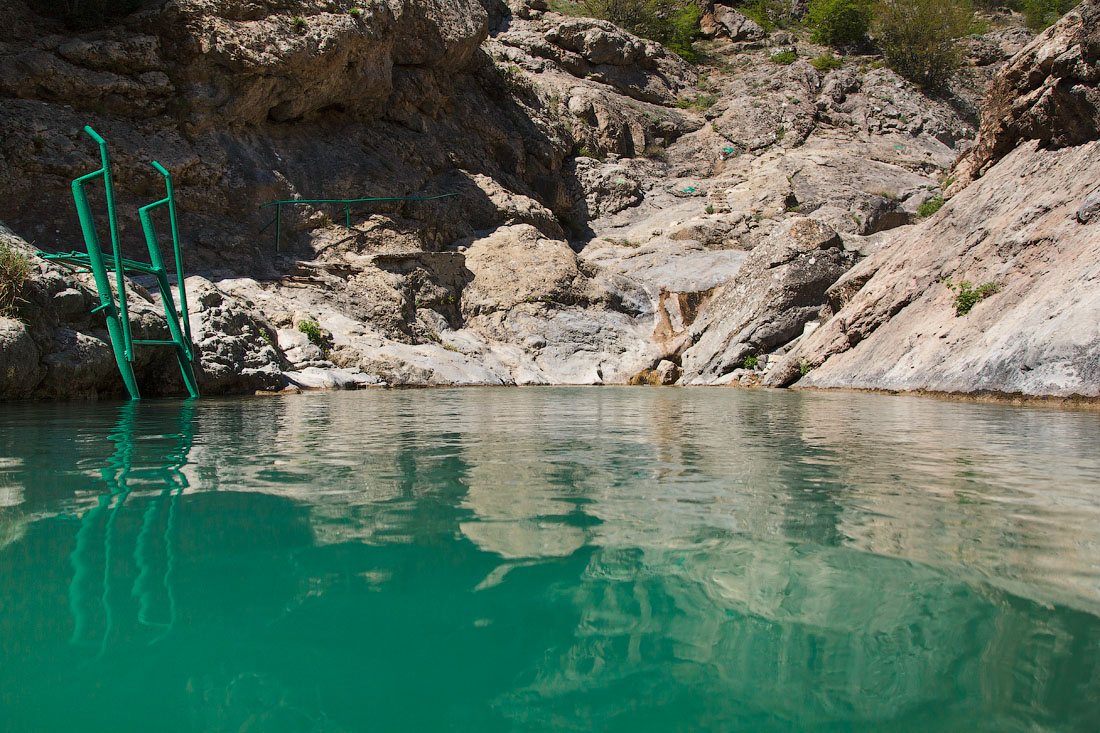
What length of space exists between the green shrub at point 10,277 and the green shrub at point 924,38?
134 feet

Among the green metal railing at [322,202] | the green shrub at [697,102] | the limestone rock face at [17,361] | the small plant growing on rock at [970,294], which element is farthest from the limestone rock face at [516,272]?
the green shrub at [697,102]

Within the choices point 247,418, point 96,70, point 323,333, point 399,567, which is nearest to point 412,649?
point 399,567

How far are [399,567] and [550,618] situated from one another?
531 millimetres

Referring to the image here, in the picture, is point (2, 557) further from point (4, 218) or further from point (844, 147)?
point (844, 147)

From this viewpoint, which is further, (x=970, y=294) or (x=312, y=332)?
(x=312, y=332)

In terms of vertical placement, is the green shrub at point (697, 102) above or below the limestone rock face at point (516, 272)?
above

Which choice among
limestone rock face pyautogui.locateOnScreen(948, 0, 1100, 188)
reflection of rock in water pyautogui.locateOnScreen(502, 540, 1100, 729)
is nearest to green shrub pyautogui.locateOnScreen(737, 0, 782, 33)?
limestone rock face pyautogui.locateOnScreen(948, 0, 1100, 188)

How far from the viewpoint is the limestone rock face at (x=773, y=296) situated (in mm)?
16484

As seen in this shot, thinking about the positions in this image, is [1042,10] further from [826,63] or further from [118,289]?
[118,289]

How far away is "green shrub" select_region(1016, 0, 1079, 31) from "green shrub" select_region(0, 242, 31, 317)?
56.5 metres

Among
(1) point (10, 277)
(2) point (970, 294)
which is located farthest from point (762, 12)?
(1) point (10, 277)

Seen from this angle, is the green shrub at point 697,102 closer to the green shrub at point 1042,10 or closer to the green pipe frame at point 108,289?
the green shrub at point 1042,10

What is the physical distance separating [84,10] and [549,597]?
2385cm

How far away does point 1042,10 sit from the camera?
1895 inches
